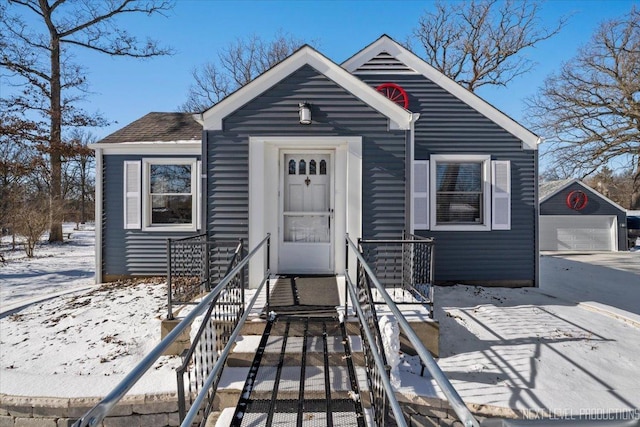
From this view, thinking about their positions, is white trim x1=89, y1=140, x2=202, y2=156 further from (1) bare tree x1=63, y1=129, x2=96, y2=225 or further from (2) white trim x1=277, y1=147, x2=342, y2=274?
(1) bare tree x1=63, y1=129, x2=96, y2=225

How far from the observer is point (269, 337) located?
11.7ft

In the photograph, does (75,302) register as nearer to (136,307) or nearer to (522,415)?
(136,307)

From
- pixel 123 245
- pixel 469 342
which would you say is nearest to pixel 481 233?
pixel 469 342

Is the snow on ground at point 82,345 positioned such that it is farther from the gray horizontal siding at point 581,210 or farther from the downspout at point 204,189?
the gray horizontal siding at point 581,210

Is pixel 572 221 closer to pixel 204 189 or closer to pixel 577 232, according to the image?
pixel 577 232

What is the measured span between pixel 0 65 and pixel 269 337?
16.9 m

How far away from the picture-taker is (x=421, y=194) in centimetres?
674

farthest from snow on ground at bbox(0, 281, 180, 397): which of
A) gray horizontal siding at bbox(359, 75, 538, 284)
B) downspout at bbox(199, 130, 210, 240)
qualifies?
gray horizontal siding at bbox(359, 75, 538, 284)

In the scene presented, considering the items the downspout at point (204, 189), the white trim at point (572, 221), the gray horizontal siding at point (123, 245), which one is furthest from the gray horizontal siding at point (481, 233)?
the white trim at point (572, 221)

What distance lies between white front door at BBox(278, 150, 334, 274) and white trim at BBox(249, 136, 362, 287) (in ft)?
0.66

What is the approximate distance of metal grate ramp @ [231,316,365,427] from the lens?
2.52 meters

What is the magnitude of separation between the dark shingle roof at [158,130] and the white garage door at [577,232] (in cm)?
1450

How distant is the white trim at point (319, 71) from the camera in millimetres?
4953

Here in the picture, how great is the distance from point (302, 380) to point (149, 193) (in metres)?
5.95
